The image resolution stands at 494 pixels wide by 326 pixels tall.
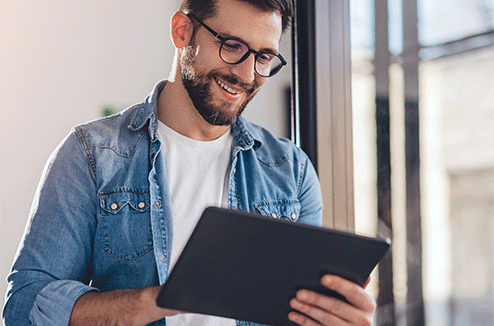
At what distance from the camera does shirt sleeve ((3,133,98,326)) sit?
0.79m

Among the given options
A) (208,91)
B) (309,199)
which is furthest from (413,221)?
(208,91)

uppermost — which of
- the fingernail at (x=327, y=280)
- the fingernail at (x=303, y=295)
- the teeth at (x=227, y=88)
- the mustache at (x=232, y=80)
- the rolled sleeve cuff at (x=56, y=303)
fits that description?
the mustache at (x=232, y=80)

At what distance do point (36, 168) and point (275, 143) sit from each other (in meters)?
1.14

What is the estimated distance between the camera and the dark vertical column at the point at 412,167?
116cm

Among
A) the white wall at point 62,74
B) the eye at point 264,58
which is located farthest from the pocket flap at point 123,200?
the white wall at point 62,74

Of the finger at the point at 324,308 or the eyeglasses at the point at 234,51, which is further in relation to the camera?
the eyeglasses at the point at 234,51

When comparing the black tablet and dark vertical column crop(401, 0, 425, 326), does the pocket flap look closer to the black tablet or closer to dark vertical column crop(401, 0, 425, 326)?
the black tablet

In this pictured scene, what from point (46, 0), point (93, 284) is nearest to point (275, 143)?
point (93, 284)

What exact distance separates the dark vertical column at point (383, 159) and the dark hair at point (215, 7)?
30cm

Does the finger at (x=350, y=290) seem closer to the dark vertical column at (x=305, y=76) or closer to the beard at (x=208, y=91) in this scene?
the beard at (x=208, y=91)

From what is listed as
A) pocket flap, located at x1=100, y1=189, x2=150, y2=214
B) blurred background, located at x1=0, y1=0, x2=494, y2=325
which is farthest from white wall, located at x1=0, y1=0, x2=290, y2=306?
pocket flap, located at x1=100, y1=189, x2=150, y2=214

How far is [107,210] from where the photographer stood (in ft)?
3.02

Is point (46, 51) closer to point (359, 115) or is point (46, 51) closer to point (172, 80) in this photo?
point (172, 80)

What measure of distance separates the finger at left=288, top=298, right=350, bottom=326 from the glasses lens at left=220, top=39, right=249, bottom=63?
1.87ft
